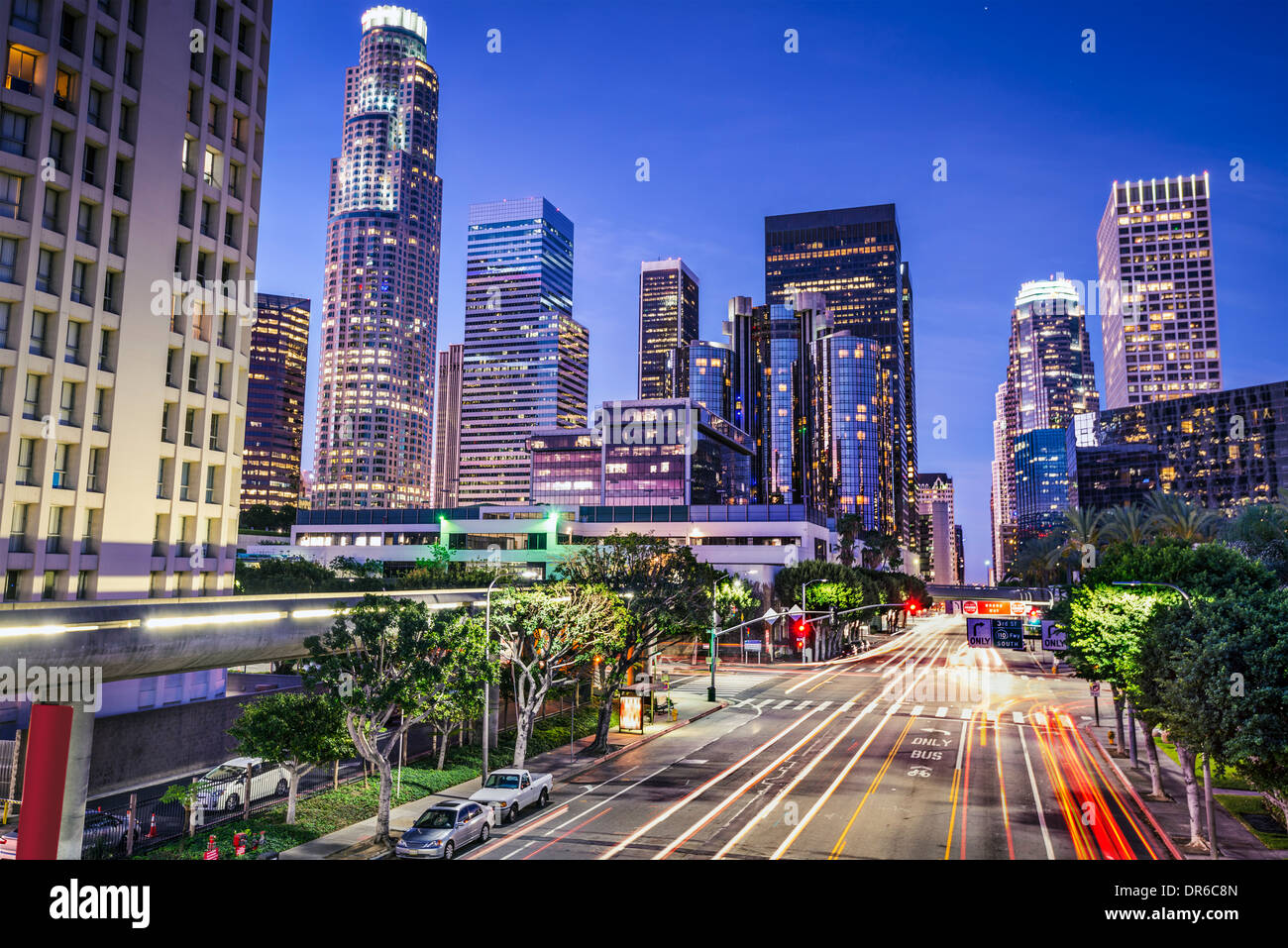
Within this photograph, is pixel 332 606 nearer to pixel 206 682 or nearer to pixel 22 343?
pixel 206 682

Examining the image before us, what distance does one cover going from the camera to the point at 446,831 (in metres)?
28.3

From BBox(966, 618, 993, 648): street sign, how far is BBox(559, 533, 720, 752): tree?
84.0 ft

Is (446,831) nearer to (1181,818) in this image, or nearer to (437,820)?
(437,820)

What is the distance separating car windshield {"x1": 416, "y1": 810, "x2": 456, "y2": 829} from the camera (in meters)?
28.7

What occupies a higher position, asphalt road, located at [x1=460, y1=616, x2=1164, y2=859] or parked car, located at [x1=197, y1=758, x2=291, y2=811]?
parked car, located at [x1=197, y1=758, x2=291, y2=811]

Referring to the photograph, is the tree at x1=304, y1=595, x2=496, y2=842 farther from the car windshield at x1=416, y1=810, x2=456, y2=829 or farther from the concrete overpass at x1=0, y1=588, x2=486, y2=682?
the concrete overpass at x1=0, y1=588, x2=486, y2=682

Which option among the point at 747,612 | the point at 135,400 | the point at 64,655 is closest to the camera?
the point at 64,655

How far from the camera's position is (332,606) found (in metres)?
33.5

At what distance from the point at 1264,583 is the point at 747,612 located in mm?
72442

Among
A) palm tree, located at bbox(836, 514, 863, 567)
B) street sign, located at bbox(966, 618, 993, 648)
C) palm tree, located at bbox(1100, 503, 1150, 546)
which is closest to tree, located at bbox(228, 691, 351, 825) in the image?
street sign, located at bbox(966, 618, 993, 648)

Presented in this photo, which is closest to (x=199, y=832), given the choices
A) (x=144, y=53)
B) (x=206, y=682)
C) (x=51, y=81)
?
(x=206, y=682)

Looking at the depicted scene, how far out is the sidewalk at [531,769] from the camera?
1126 inches

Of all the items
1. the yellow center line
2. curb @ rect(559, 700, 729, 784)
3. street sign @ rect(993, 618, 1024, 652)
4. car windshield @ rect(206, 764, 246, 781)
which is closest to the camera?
the yellow center line
